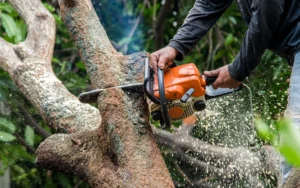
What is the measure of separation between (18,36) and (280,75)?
6.78 ft

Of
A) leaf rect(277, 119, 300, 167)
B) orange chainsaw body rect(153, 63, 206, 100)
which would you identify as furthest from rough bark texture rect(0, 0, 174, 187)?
leaf rect(277, 119, 300, 167)

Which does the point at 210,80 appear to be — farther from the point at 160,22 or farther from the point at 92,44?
the point at 160,22

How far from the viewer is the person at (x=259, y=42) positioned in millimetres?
1683

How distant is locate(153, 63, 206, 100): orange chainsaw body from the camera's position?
5.90ft

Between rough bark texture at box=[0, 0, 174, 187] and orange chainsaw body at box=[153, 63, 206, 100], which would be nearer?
rough bark texture at box=[0, 0, 174, 187]

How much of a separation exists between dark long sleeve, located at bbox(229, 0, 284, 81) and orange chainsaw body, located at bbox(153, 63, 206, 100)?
178 mm

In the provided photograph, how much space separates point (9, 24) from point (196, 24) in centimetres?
175

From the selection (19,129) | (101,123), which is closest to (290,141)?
(101,123)

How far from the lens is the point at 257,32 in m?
1.74

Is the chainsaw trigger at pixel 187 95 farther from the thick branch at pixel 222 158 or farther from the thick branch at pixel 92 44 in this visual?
the thick branch at pixel 222 158

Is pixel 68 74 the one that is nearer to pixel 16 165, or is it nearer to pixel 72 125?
pixel 16 165

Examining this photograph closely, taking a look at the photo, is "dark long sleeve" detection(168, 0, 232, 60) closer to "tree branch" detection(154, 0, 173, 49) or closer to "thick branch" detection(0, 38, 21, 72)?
"thick branch" detection(0, 38, 21, 72)

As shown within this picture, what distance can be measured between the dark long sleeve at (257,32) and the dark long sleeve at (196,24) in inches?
11.1

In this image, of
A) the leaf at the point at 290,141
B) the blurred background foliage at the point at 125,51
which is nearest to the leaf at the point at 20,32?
the blurred background foliage at the point at 125,51
